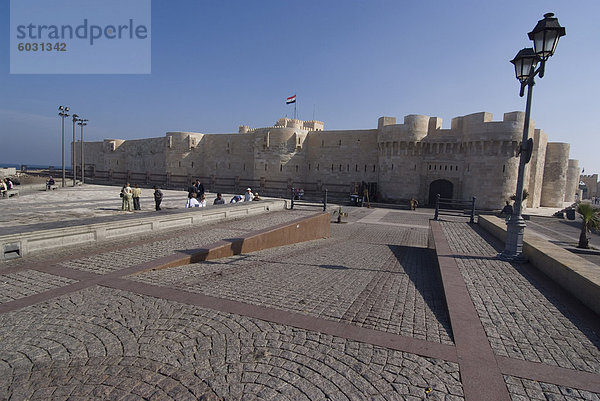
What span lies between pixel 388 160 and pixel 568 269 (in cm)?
2506

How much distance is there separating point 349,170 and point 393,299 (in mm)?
28200

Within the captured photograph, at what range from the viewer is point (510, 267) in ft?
20.2

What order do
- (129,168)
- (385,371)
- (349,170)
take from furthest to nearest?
(129,168), (349,170), (385,371)

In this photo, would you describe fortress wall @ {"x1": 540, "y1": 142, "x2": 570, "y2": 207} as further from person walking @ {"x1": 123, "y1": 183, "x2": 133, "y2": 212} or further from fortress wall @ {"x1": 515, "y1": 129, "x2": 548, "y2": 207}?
person walking @ {"x1": 123, "y1": 183, "x2": 133, "y2": 212}

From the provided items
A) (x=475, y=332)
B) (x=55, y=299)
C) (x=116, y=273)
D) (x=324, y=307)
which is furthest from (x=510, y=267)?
(x=55, y=299)

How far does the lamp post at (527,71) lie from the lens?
5.93 metres

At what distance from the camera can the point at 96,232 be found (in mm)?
7023

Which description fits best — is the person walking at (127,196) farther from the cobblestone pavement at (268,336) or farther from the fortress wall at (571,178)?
the fortress wall at (571,178)

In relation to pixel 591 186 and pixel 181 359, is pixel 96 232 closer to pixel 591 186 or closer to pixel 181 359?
pixel 181 359

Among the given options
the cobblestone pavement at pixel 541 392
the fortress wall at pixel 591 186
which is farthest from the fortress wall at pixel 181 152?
the fortress wall at pixel 591 186

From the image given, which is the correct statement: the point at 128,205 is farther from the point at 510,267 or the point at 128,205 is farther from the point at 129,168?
the point at 129,168

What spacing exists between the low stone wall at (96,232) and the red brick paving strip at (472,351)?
685 centimetres

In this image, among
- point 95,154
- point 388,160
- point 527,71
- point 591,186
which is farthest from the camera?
point 591,186

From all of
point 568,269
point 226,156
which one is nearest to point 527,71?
point 568,269
